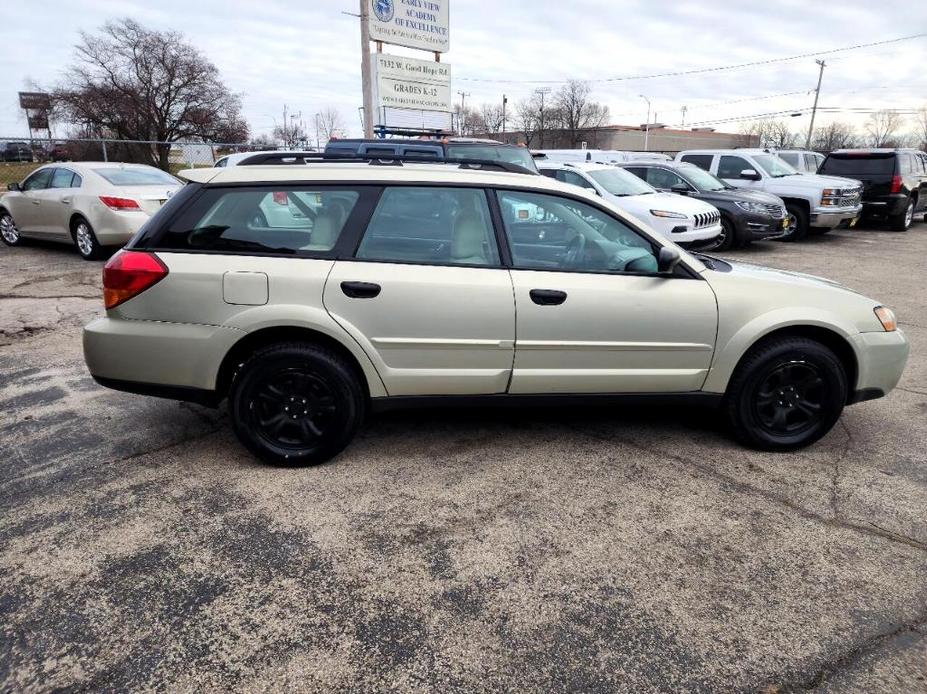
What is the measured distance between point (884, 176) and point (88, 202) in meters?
16.5

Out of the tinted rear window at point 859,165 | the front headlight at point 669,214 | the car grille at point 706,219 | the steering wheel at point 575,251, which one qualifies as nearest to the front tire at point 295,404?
the steering wheel at point 575,251

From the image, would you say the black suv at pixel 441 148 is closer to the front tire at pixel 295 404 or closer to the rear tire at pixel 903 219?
the front tire at pixel 295 404

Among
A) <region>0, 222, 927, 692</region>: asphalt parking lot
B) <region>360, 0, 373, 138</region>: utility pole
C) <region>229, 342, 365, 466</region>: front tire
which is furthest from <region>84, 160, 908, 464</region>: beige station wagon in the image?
<region>360, 0, 373, 138</region>: utility pole

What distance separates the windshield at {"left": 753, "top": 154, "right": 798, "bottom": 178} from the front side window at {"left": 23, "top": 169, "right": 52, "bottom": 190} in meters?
13.7

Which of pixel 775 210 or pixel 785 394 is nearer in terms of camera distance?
pixel 785 394

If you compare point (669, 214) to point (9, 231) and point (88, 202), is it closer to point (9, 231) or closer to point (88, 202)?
point (88, 202)

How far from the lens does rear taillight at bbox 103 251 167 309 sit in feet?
10.8

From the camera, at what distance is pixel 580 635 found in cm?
230

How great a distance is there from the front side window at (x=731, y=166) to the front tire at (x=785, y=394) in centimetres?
1166

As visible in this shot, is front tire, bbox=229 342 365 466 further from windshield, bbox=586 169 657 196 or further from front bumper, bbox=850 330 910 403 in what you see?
windshield, bbox=586 169 657 196

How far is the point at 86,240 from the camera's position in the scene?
9.59 m

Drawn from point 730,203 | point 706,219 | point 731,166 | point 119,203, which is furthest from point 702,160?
point 119,203

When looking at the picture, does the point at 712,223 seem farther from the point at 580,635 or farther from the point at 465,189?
the point at 580,635

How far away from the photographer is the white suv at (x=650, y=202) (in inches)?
391
